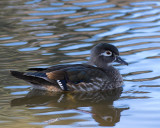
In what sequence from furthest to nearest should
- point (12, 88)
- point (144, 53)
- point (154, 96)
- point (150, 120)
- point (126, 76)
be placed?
point (144, 53)
point (126, 76)
point (12, 88)
point (154, 96)
point (150, 120)

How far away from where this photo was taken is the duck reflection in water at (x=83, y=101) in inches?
327

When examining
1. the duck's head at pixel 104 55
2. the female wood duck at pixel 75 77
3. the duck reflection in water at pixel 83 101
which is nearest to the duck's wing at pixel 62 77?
the female wood duck at pixel 75 77

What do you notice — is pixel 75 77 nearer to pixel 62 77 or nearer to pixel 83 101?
pixel 62 77

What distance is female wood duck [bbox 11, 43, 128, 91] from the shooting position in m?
9.71

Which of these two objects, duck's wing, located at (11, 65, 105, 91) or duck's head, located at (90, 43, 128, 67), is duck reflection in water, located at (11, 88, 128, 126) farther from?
duck's head, located at (90, 43, 128, 67)

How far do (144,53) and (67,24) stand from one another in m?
3.77

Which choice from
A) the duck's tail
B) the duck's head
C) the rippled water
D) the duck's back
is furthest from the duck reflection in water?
the duck's head

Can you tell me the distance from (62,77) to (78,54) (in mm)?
2403

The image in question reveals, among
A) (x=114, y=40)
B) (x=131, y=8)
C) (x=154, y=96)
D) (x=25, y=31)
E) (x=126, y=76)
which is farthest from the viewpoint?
(x=131, y=8)

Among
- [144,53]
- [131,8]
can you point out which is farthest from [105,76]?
[131,8]

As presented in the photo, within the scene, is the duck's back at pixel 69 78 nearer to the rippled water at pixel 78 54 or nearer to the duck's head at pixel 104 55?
the rippled water at pixel 78 54

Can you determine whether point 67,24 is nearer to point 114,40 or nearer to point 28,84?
point 114,40

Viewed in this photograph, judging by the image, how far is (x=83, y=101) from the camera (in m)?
9.31

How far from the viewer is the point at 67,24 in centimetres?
1517
